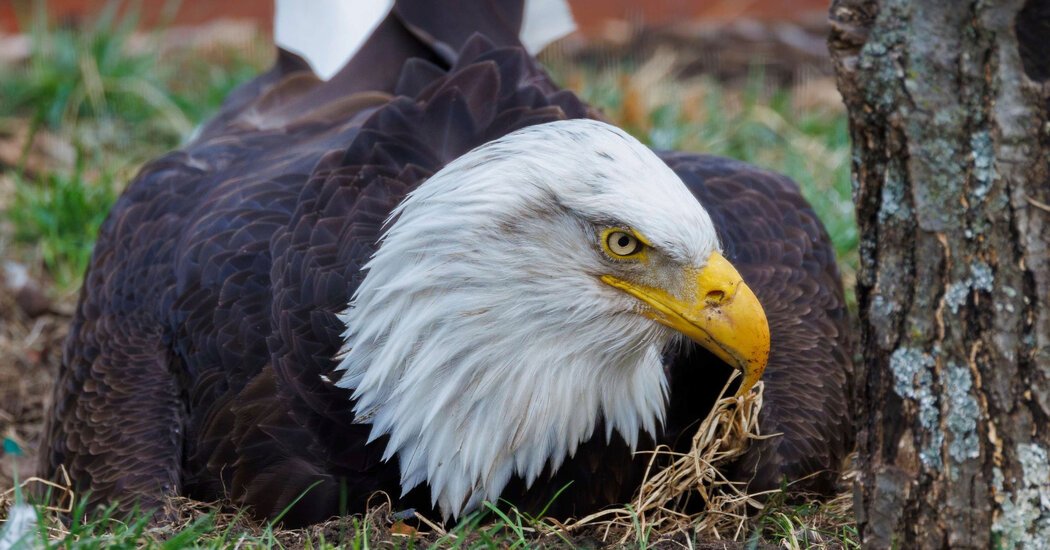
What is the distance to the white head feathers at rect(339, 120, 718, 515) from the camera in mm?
3246

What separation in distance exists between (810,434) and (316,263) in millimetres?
1573

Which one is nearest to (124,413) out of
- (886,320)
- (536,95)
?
(536,95)

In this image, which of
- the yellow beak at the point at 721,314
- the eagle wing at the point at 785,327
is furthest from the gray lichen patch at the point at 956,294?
the eagle wing at the point at 785,327

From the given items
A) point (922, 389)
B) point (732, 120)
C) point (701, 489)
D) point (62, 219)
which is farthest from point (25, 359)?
point (922, 389)

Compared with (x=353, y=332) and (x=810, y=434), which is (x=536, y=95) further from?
(x=810, y=434)

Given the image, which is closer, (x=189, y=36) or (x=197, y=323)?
(x=197, y=323)

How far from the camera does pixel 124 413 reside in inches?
162

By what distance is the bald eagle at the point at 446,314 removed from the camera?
10.8ft

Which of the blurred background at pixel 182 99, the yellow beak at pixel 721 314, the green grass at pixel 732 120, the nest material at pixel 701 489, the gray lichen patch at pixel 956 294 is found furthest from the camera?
the green grass at pixel 732 120

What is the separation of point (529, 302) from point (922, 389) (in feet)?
3.39

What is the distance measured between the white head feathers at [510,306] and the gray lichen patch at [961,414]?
767 millimetres

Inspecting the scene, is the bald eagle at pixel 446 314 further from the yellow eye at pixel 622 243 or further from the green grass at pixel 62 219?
the green grass at pixel 62 219

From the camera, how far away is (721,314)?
3.20m

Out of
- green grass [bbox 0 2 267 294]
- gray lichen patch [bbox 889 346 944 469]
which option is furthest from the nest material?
green grass [bbox 0 2 267 294]
